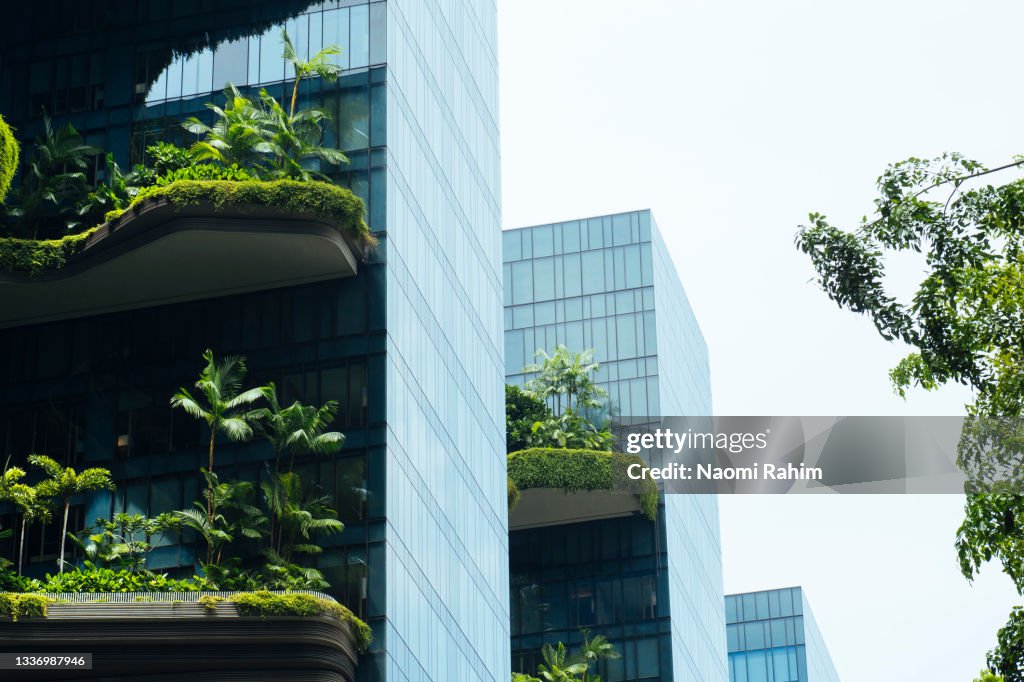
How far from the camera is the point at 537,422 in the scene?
272 feet

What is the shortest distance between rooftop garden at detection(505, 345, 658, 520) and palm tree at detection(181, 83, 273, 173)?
2693 centimetres

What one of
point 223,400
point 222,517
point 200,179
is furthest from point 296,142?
point 222,517

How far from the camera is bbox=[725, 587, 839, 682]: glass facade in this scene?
4919 inches

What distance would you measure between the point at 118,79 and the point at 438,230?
12401mm

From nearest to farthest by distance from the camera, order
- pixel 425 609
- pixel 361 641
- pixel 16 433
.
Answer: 1. pixel 361 641
2. pixel 425 609
3. pixel 16 433

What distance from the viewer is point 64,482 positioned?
51.7 metres

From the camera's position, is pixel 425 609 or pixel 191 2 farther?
pixel 191 2

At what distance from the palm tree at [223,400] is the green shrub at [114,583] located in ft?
7.96

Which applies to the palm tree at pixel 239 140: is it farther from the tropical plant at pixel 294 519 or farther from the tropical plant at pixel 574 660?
the tropical plant at pixel 574 660

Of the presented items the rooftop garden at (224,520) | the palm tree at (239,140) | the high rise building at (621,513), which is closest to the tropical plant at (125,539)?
the rooftop garden at (224,520)

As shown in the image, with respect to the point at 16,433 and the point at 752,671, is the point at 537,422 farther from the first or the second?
the point at 752,671

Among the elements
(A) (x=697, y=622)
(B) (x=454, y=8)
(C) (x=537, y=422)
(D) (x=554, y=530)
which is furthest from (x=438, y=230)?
(A) (x=697, y=622)

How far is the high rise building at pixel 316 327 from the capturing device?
174 ft

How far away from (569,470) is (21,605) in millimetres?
39010
